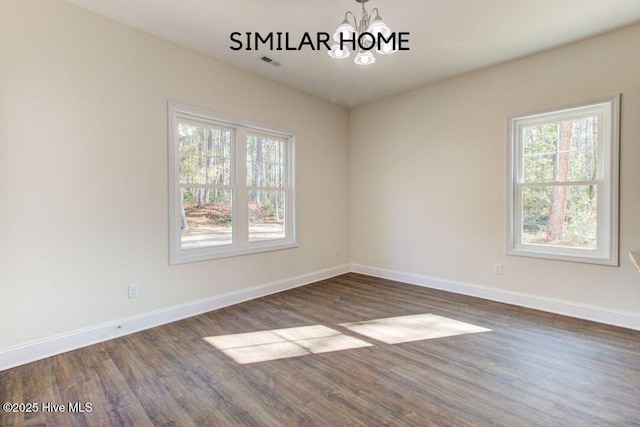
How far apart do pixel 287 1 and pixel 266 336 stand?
2.81m

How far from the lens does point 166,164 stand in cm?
294

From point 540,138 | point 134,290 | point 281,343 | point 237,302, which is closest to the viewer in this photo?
point 281,343

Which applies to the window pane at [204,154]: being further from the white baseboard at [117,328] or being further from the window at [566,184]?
the window at [566,184]

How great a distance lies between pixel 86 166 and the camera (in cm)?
248

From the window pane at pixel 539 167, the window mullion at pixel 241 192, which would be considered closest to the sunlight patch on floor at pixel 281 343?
the window mullion at pixel 241 192

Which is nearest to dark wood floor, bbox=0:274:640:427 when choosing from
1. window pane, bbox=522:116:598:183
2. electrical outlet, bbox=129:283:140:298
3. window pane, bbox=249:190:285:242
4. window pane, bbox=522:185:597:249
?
electrical outlet, bbox=129:283:140:298

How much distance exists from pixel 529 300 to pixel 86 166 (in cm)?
458

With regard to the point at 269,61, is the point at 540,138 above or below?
below

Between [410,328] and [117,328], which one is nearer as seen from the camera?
[117,328]

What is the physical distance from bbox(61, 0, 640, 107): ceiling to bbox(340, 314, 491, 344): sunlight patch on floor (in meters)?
2.78

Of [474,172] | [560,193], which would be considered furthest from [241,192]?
[560,193]

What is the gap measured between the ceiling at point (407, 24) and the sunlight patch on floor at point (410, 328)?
278 centimetres

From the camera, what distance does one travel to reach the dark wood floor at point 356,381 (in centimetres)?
165

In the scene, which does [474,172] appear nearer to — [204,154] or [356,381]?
[356,381]
